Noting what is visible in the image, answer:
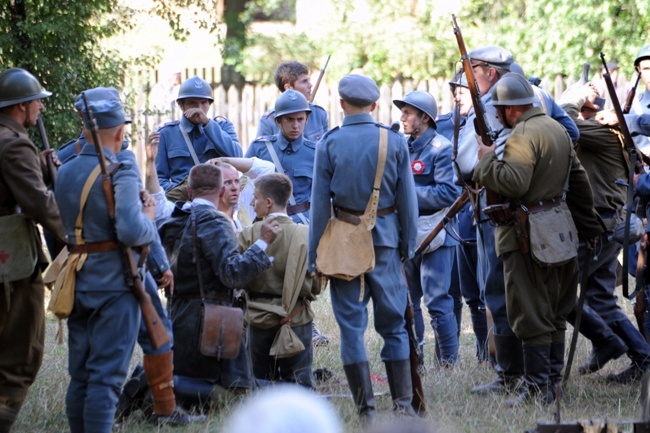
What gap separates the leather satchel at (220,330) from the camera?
634cm

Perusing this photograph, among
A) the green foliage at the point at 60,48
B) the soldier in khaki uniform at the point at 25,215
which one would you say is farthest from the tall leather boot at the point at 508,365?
the green foliage at the point at 60,48

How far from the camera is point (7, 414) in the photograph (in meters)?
5.72

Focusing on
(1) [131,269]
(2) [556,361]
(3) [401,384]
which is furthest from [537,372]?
(1) [131,269]

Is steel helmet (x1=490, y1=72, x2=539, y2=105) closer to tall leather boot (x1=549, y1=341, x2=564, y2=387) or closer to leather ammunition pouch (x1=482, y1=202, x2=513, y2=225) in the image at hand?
leather ammunition pouch (x1=482, y1=202, x2=513, y2=225)

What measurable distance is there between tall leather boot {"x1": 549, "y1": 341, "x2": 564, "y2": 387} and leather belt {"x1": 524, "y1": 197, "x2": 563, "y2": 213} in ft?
2.97

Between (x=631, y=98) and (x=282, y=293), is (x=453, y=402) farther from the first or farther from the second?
(x=631, y=98)

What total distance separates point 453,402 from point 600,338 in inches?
48.4

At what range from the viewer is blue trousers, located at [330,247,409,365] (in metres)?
6.12

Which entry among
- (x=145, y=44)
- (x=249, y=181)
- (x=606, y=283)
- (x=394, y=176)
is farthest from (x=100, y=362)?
(x=145, y=44)

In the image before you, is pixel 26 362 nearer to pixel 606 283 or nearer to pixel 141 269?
pixel 141 269

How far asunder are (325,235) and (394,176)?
536mm

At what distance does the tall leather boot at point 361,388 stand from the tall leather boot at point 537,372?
3.43ft

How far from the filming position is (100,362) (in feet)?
17.5

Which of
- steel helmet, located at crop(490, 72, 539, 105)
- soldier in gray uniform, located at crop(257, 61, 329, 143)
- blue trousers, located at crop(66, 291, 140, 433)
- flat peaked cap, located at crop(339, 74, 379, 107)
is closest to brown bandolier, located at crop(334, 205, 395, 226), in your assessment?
flat peaked cap, located at crop(339, 74, 379, 107)
